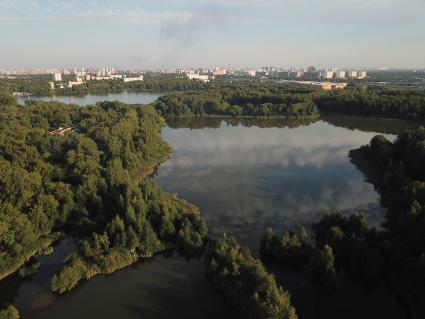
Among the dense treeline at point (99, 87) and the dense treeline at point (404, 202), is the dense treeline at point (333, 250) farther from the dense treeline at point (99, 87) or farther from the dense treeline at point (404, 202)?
the dense treeline at point (99, 87)

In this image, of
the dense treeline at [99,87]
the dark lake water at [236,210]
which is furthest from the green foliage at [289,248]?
the dense treeline at [99,87]

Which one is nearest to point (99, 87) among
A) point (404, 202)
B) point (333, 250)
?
point (404, 202)

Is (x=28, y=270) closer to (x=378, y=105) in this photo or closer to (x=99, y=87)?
(x=378, y=105)

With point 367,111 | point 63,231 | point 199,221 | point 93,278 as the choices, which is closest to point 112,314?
point 93,278

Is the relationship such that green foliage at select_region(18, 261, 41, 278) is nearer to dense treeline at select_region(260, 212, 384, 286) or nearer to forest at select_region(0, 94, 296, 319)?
forest at select_region(0, 94, 296, 319)

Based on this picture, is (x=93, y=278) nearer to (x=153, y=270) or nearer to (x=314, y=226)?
(x=153, y=270)
